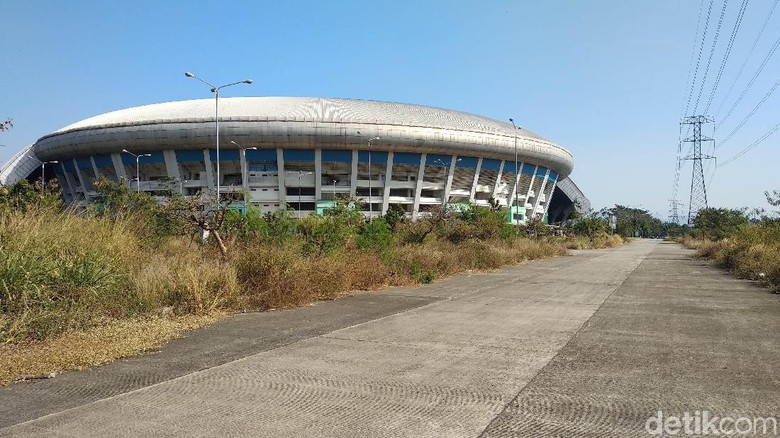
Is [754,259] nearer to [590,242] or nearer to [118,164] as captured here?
[590,242]

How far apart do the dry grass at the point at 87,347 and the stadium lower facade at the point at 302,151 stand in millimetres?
51277

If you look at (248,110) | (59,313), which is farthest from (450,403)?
(248,110)

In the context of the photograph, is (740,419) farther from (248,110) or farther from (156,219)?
(248,110)

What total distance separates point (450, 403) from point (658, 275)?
16.1 metres

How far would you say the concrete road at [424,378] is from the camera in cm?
382

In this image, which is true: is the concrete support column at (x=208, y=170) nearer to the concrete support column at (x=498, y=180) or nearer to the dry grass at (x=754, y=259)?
the concrete support column at (x=498, y=180)

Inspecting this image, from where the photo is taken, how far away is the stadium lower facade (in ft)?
200

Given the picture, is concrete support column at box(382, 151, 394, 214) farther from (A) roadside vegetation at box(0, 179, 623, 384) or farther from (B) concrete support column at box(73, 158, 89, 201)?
(A) roadside vegetation at box(0, 179, 623, 384)

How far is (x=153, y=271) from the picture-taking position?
28.6 feet

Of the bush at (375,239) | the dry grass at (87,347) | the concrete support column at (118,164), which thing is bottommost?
the dry grass at (87,347)

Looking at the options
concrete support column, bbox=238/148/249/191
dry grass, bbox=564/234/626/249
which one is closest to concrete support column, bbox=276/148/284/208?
concrete support column, bbox=238/148/249/191

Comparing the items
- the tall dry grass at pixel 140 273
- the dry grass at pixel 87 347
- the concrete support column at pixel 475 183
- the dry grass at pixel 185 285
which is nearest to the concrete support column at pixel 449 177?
the concrete support column at pixel 475 183

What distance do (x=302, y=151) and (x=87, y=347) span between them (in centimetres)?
5959

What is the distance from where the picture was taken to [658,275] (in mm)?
17875
